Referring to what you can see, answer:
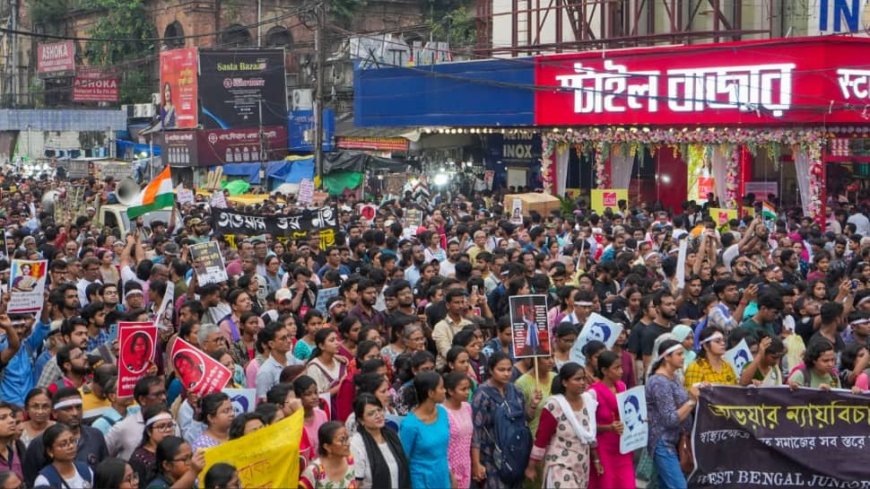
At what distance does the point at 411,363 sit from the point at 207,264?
493cm

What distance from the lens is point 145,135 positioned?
52375 mm

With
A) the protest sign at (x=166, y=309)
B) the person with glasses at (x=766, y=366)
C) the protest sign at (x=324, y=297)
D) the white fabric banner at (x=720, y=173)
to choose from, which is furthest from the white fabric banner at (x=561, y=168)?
the person with glasses at (x=766, y=366)

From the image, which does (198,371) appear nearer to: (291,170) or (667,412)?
(667,412)

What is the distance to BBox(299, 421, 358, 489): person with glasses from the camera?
755cm

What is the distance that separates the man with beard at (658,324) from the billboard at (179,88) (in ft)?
119

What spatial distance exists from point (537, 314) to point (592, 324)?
57 centimetres

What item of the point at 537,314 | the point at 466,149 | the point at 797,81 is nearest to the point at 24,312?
the point at 537,314

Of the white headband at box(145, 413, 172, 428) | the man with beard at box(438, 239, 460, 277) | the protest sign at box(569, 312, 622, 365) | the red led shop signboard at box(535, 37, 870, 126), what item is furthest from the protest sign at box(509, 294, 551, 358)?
the red led shop signboard at box(535, 37, 870, 126)

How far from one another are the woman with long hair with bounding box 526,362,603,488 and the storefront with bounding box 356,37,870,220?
17626 millimetres

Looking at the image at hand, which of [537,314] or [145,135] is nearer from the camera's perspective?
[537,314]

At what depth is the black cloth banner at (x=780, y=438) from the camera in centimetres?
941

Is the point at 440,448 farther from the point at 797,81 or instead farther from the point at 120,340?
the point at 797,81

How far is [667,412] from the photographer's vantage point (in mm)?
9289

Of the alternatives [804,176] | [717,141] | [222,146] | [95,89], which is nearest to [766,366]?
[804,176]
